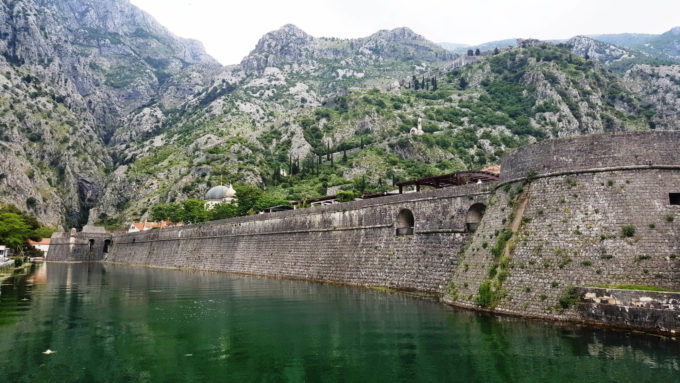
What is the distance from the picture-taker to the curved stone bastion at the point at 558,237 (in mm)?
16188

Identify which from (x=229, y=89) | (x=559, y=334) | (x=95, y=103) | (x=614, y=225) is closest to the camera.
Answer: (x=559, y=334)

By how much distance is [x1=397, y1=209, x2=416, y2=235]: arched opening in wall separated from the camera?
30562 millimetres

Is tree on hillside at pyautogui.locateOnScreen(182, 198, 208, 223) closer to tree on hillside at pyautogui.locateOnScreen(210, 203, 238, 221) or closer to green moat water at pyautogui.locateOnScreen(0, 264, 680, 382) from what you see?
tree on hillside at pyautogui.locateOnScreen(210, 203, 238, 221)

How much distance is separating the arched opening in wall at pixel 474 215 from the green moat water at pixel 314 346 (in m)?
5.30

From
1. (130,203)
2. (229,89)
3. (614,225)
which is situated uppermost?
(229,89)

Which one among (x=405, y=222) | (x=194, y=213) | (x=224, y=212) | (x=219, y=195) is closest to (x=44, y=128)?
(x=219, y=195)

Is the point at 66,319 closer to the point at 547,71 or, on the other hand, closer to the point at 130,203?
the point at 130,203

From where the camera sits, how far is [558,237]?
1864cm

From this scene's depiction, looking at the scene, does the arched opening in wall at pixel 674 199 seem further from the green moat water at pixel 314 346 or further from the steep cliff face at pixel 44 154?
A: the steep cliff face at pixel 44 154

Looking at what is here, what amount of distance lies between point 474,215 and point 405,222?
637cm

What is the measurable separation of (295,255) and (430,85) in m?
156

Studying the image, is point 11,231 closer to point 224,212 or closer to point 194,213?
point 194,213

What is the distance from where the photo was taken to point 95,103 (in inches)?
6978

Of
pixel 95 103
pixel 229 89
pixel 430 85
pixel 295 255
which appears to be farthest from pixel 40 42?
pixel 295 255
